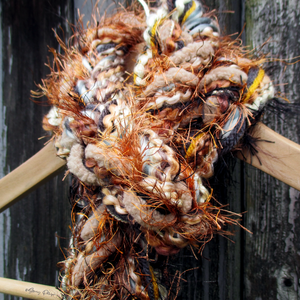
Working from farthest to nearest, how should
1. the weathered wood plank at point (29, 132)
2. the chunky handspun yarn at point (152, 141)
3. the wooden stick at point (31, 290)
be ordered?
the weathered wood plank at point (29, 132), the wooden stick at point (31, 290), the chunky handspun yarn at point (152, 141)

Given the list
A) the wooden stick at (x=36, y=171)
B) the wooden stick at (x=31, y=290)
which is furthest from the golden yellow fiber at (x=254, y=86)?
the wooden stick at (x=31, y=290)

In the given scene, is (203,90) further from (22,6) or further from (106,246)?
(22,6)

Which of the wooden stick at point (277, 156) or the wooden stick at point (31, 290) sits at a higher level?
the wooden stick at point (277, 156)

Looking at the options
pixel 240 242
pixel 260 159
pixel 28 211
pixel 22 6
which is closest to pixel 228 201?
pixel 240 242

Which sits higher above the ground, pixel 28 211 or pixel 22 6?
pixel 22 6

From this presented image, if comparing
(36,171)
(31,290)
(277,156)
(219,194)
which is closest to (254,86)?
(277,156)

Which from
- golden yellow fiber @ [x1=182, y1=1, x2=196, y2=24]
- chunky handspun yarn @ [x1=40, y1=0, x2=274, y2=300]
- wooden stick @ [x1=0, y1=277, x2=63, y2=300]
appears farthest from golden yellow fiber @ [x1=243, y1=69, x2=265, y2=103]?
wooden stick @ [x1=0, y1=277, x2=63, y2=300]

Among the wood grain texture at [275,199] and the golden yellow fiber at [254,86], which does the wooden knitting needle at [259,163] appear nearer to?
the golden yellow fiber at [254,86]
